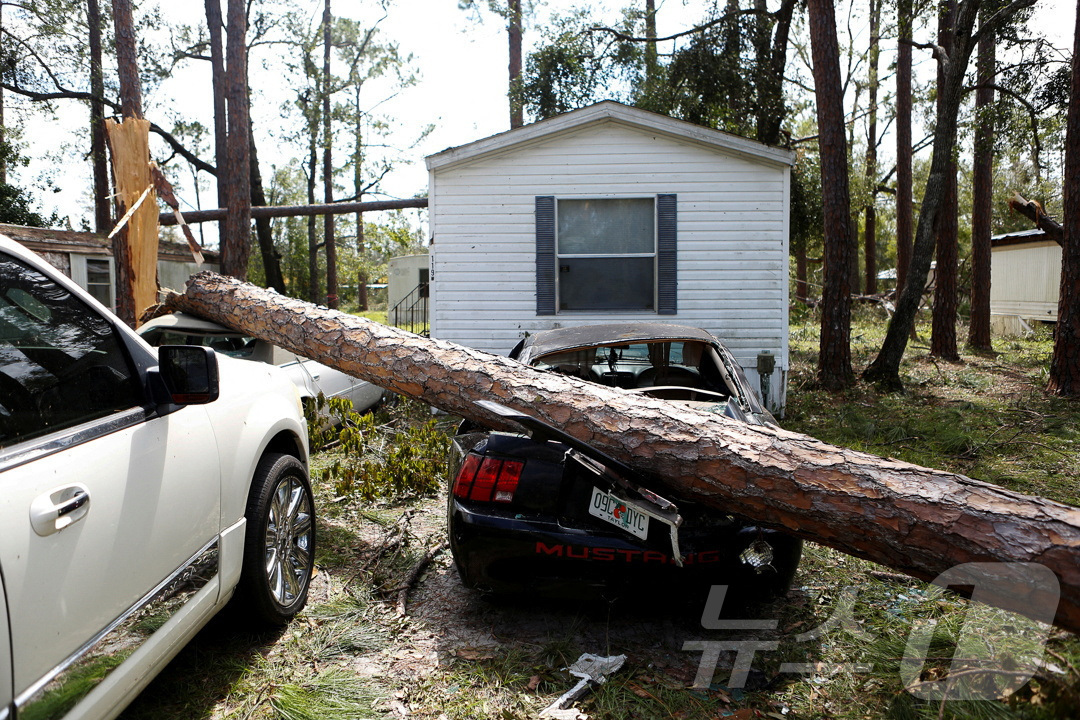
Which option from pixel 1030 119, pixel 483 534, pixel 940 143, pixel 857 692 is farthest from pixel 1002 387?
pixel 483 534

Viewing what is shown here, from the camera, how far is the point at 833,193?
1062cm

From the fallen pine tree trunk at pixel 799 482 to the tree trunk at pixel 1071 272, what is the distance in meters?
8.32

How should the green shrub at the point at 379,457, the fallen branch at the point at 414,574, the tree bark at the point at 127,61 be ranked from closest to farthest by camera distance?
1. the fallen branch at the point at 414,574
2. the green shrub at the point at 379,457
3. the tree bark at the point at 127,61

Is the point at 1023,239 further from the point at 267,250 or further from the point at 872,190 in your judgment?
the point at 267,250

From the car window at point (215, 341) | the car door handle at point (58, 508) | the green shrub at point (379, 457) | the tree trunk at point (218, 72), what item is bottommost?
the green shrub at point (379, 457)

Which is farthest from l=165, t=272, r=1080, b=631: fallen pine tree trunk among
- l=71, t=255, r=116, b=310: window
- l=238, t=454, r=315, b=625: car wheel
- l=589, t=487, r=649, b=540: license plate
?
l=71, t=255, r=116, b=310: window

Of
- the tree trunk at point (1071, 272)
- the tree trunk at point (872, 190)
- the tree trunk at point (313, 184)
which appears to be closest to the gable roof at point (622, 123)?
the tree trunk at point (1071, 272)

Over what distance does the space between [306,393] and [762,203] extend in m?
6.08

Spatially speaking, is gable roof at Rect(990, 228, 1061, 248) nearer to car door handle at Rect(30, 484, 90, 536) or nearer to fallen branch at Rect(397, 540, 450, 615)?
fallen branch at Rect(397, 540, 450, 615)

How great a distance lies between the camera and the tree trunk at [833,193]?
10531 millimetres

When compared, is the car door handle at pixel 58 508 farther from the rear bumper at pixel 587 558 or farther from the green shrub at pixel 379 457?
the green shrub at pixel 379 457

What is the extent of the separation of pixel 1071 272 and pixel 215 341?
33.9 ft

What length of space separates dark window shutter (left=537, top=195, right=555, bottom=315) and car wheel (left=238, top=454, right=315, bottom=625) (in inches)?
237

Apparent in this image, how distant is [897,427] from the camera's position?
7762 mm
